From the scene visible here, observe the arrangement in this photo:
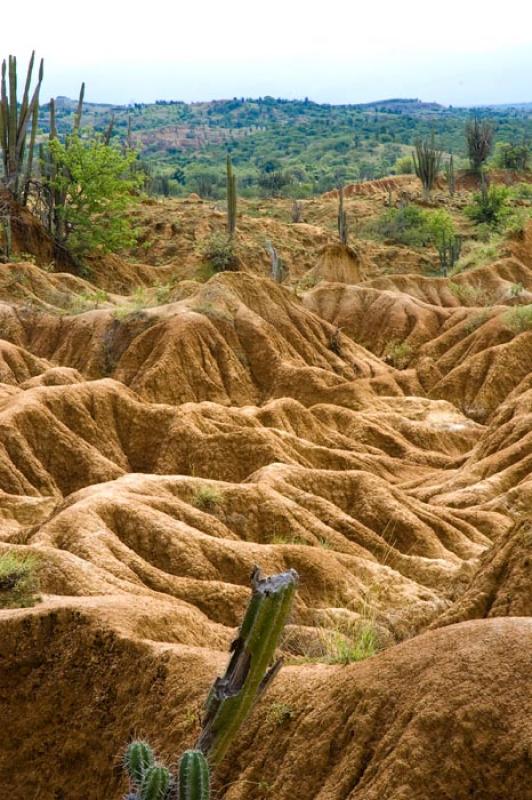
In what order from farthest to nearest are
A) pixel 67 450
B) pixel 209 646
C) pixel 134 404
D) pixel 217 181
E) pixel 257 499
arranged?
pixel 217 181 → pixel 134 404 → pixel 67 450 → pixel 257 499 → pixel 209 646

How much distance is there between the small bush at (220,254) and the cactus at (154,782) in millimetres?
45367

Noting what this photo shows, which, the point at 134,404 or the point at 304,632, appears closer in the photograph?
the point at 304,632

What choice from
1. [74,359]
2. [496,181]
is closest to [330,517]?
[74,359]

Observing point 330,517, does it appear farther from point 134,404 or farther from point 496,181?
point 496,181

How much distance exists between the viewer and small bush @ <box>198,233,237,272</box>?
49.7 metres

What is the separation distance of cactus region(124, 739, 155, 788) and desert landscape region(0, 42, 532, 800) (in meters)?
0.99

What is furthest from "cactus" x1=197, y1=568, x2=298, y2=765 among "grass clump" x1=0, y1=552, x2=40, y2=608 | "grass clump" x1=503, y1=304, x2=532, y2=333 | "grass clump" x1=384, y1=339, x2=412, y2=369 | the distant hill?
the distant hill

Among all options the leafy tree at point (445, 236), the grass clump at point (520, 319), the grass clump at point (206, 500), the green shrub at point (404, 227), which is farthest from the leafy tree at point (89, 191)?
the grass clump at point (206, 500)

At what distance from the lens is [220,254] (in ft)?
164

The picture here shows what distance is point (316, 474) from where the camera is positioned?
59.3ft

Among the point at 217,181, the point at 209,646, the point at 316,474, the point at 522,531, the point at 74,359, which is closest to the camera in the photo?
the point at 522,531

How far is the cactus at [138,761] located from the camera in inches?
195

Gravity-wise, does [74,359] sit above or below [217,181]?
below

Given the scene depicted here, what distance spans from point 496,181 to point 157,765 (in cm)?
9047
